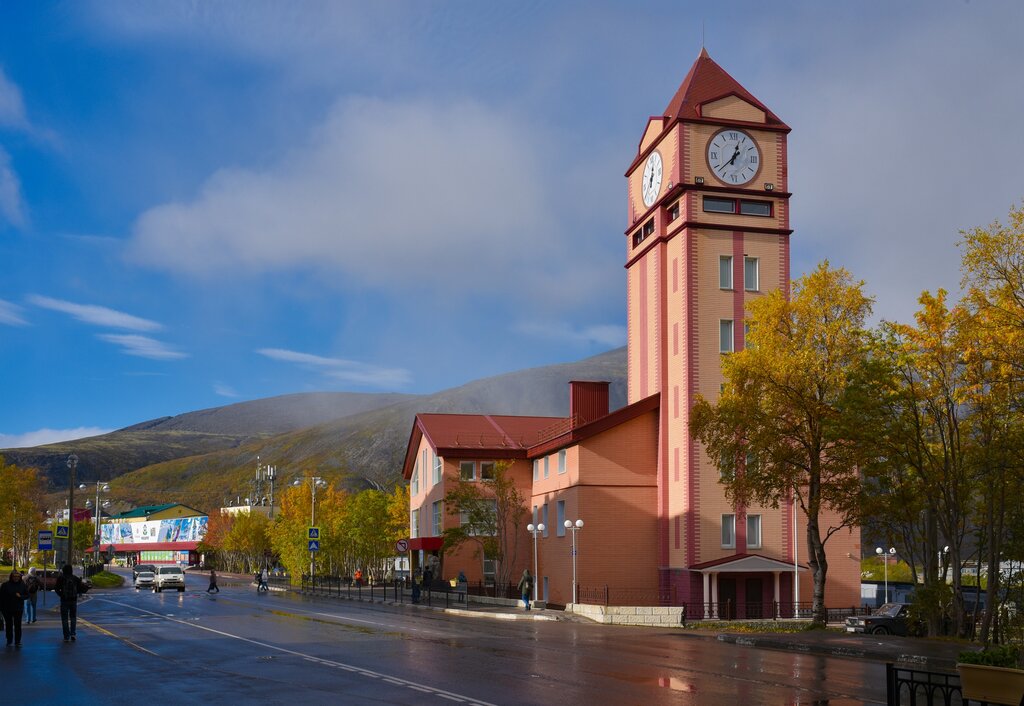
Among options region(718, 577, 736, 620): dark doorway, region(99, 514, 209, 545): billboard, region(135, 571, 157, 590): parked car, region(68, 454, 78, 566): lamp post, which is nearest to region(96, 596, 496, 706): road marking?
region(68, 454, 78, 566): lamp post

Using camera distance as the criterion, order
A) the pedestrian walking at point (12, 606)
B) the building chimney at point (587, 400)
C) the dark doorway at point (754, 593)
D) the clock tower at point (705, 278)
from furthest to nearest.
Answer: the building chimney at point (587, 400), the clock tower at point (705, 278), the dark doorway at point (754, 593), the pedestrian walking at point (12, 606)

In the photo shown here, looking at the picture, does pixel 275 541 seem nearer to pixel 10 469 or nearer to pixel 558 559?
pixel 10 469

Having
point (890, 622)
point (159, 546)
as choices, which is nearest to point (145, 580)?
point (890, 622)

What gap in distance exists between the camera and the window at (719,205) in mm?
48875

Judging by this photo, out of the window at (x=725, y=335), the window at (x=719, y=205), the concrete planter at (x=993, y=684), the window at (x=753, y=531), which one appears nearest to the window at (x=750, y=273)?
the window at (x=725, y=335)

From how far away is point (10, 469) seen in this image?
234ft

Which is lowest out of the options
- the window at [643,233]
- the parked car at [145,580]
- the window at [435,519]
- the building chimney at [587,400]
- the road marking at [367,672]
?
the parked car at [145,580]

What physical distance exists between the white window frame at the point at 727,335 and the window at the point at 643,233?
6.82 m

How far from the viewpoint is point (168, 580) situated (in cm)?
7425

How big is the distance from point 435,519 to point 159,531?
11193 centimetres

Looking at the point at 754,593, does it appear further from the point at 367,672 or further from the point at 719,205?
the point at 367,672

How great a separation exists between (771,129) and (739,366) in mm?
19388

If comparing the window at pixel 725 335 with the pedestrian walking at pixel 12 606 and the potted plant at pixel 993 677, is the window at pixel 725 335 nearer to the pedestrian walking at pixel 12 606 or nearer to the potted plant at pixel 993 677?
the pedestrian walking at pixel 12 606

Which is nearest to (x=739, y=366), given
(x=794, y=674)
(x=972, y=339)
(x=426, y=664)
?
(x=972, y=339)
